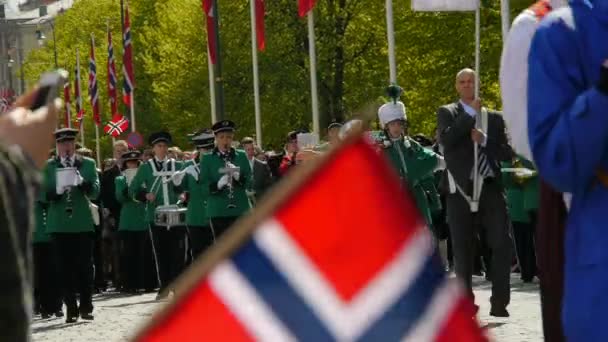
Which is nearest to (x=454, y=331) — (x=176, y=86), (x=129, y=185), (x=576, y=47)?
(x=576, y=47)

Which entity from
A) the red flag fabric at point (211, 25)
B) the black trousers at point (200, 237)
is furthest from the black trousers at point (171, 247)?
the red flag fabric at point (211, 25)

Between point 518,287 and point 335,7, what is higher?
point 335,7

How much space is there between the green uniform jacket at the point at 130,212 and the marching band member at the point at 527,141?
62.1ft

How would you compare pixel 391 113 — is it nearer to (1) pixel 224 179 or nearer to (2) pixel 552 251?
(1) pixel 224 179

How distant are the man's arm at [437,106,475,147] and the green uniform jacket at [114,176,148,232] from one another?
10.8 metres

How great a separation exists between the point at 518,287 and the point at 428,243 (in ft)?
59.3

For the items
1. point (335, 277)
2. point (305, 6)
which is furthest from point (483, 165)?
point (305, 6)

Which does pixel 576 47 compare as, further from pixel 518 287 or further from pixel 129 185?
pixel 129 185

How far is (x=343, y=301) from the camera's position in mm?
2453

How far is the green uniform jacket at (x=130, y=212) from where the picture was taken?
24484 mm

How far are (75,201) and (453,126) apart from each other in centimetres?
533

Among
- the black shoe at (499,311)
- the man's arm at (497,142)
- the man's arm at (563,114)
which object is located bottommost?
the black shoe at (499,311)

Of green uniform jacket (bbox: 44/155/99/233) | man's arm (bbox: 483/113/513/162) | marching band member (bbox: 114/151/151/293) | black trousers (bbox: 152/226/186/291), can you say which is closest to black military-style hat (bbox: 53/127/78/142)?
green uniform jacket (bbox: 44/155/99/233)

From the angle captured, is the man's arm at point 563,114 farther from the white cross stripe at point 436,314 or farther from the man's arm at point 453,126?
the man's arm at point 453,126
